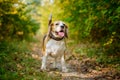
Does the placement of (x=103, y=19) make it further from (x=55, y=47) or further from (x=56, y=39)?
(x=55, y=47)

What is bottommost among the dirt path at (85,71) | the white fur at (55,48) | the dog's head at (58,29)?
the dirt path at (85,71)

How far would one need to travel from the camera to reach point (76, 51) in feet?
42.6

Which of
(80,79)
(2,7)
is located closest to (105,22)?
(80,79)

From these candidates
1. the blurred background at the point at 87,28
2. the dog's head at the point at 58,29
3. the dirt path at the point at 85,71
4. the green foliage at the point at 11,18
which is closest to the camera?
the dirt path at the point at 85,71

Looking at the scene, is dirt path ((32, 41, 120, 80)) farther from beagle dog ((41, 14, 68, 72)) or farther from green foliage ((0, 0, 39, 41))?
green foliage ((0, 0, 39, 41))

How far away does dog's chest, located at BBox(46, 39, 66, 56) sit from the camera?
8609 millimetres

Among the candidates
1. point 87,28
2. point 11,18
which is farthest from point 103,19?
point 11,18

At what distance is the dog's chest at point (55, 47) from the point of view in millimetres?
8609

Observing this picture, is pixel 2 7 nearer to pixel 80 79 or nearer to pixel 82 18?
pixel 82 18

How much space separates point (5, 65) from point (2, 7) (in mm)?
5997

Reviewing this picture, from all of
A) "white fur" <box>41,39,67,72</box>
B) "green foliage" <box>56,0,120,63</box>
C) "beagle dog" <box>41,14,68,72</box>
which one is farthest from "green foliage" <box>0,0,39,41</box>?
"white fur" <box>41,39,67,72</box>

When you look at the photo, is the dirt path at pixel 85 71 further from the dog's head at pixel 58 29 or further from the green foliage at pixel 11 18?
the green foliage at pixel 11 18

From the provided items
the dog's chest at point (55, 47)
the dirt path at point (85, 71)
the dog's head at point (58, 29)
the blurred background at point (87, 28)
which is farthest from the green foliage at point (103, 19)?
the dog's chest at point (55, 47)

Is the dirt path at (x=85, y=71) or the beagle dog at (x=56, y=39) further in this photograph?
the beagle dog at (x=56, y=39)
